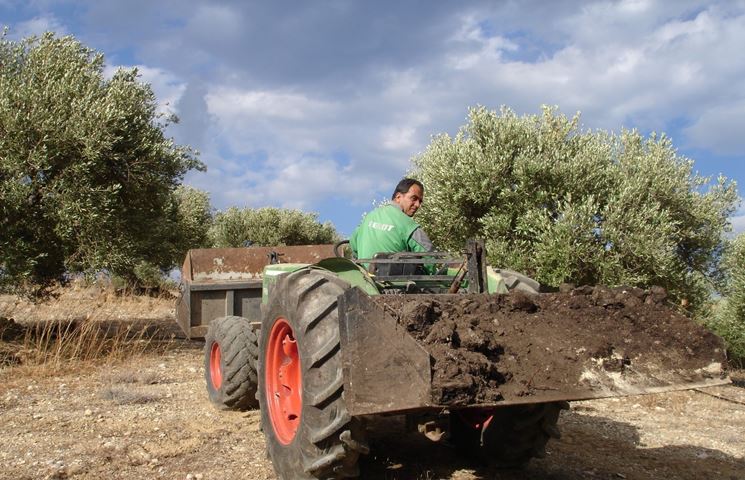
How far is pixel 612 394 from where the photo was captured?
324 cm

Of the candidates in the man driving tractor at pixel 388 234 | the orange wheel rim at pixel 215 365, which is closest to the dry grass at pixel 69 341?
the orange wheel rim at pixel 215 365

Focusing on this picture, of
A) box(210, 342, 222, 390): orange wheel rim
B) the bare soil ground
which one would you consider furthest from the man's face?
box(210, 342, 222, 390): orange wheel rim

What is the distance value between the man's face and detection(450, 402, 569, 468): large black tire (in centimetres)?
174

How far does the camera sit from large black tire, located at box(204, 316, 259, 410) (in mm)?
6074

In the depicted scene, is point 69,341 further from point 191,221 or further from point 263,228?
point 263,228

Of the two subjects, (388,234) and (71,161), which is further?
(71,161)

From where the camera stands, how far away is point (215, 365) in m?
6.80

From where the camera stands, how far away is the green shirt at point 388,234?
4.66m

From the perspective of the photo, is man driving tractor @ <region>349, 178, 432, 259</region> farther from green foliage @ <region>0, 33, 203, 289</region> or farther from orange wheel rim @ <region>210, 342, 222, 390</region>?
green foliage @ <region>0, 33, 203, 289</region>

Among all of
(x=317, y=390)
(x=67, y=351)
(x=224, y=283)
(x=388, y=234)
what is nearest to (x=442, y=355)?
(x=317, y=390)

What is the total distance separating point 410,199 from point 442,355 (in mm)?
2483

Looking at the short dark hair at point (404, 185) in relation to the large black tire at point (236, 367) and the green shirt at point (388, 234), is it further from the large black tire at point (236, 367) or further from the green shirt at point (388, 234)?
the large black tire at point (236, 367)

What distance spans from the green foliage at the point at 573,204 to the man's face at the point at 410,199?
5428mm

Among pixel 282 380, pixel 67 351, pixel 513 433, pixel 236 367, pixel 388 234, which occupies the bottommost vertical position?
pixel 67 351
